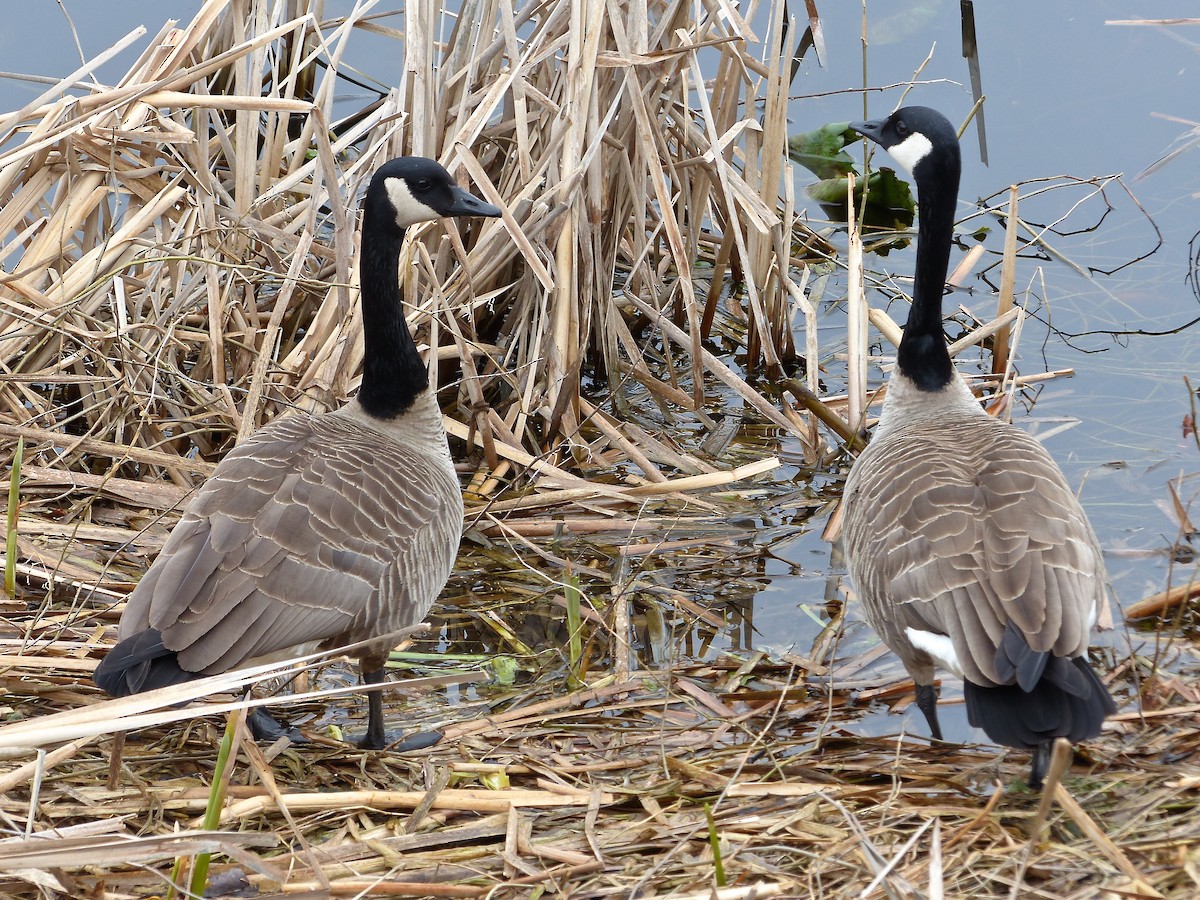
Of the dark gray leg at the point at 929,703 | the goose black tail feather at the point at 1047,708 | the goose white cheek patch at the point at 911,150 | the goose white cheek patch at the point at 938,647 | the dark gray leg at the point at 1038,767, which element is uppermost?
the goose white cheek patch at the point at 911,150

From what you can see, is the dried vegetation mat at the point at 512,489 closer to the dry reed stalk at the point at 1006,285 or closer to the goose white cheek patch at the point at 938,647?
the dry reed stalk at the point at 1006,285

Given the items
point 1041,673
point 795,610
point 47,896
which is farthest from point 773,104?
point 47,896

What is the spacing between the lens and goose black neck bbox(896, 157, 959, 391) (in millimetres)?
4727

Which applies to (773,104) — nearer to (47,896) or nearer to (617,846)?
(617,846)

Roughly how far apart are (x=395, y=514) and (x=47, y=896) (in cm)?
152

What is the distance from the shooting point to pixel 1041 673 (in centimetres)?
319

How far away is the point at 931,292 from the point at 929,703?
1593 millimetres

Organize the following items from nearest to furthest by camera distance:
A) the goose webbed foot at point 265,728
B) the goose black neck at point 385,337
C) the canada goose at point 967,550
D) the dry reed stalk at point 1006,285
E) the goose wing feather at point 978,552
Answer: the canada goose at point 967,550 → the goose wing feather at point 978,552 → the goose webbed foot at point 265,728 → the goose black neck at point 385,337 → the dry reed stalk at point 1006,285

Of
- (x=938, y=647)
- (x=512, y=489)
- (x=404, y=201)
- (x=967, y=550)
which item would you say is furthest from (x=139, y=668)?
(x=512, y=489)

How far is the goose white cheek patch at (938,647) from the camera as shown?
3475 millimetres

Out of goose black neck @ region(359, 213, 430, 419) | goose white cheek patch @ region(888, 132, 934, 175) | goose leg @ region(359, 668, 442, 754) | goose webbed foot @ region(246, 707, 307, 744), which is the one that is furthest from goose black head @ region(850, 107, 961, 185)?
goose webbed foot @ region(246, 707, 307, 744)

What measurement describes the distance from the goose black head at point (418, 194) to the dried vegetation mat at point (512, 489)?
40cm

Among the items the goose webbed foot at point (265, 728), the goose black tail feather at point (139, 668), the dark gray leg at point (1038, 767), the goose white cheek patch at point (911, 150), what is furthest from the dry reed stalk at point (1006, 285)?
the goose black tail feather at point (139, 668)

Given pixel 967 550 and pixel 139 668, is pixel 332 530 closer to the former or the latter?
pixel 139 668
